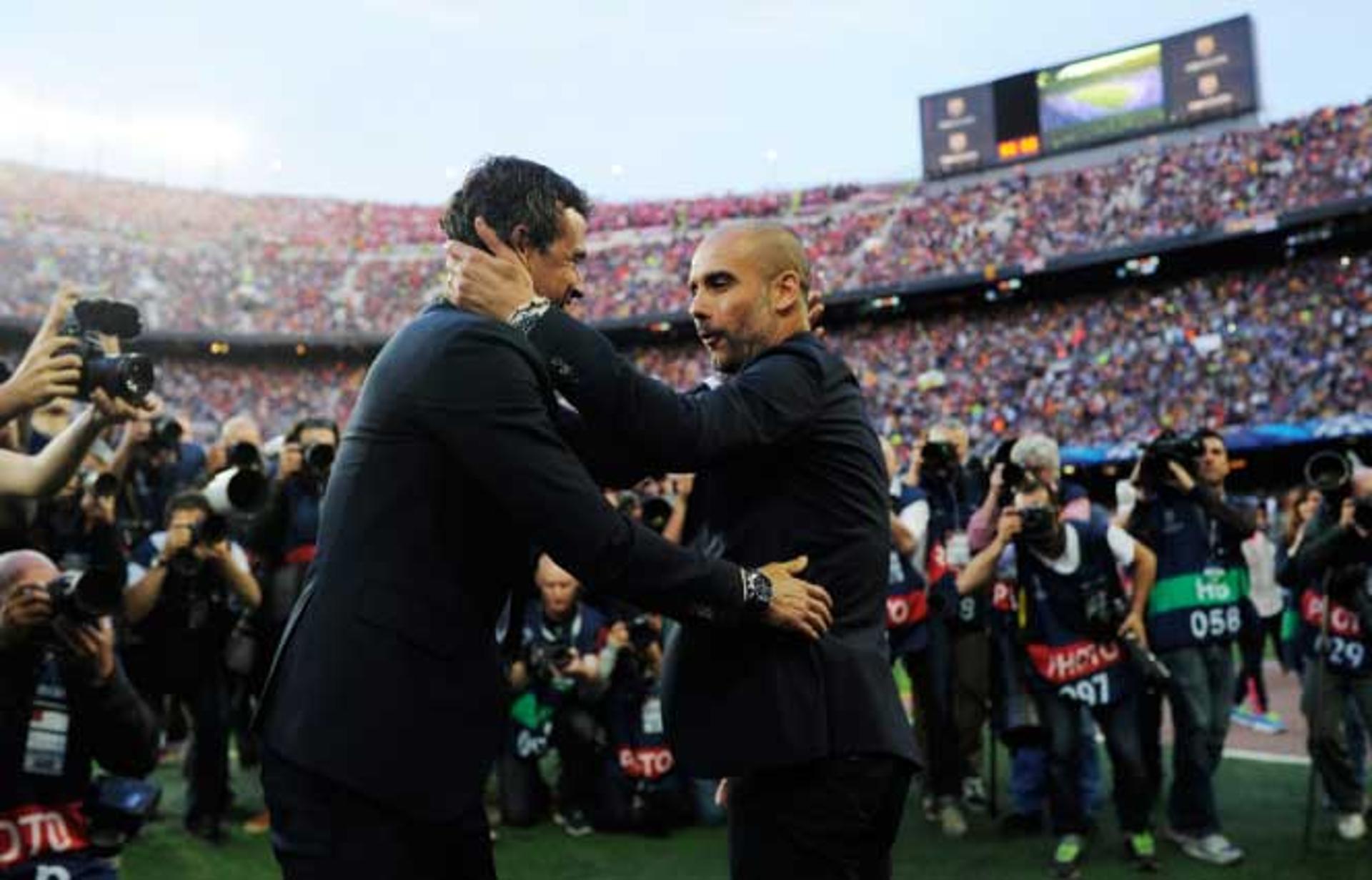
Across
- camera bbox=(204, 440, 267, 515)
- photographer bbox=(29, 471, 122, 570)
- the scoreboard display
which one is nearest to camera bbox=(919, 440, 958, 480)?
camera bbox=(204, 440, 267, 515)

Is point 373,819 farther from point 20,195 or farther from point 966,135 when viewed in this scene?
point 20,195

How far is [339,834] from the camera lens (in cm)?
191

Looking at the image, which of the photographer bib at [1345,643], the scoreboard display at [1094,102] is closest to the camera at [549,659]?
the photographer bib at [1345,643]

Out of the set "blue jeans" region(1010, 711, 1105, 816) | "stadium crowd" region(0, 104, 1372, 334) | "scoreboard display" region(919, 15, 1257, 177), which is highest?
"scoreboard display" region(919, 15, 1257, 177)

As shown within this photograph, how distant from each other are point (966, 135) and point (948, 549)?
3167 centimetres

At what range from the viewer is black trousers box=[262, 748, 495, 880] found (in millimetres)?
1905

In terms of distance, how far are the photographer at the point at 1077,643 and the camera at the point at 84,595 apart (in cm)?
393

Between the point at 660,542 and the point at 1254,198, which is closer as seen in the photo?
the point at 660,542

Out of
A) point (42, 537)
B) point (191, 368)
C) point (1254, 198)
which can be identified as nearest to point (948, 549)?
point (42, 537)

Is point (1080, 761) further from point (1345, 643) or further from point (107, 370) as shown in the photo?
point (107, 370)

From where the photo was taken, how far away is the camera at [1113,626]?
532 centimetres

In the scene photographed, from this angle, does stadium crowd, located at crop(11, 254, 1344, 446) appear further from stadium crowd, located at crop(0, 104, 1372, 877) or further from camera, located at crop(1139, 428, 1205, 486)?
camera, located at crop(1139, 428, 1205, 486)

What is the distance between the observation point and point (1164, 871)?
17.2 ft

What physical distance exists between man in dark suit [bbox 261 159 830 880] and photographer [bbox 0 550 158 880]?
1.21m
